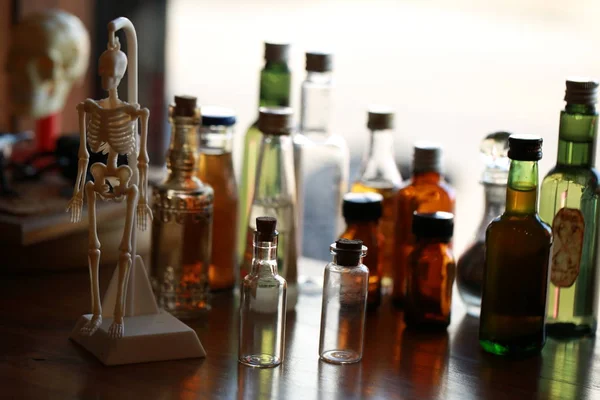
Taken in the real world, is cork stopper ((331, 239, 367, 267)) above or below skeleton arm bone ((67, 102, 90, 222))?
below

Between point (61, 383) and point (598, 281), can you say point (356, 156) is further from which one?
point (61, 383)

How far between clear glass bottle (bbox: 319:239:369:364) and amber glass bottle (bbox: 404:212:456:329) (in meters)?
0.12

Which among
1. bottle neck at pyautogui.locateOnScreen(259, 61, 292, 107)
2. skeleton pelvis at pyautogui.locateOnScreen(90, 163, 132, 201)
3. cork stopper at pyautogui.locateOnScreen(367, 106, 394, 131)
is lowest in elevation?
skeleton pelvis at pyautogui.locateOnScreen(90, 163, 132, 201)

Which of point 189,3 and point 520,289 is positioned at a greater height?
point 189,3

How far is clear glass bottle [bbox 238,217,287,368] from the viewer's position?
98 cm

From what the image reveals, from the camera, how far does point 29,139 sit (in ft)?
5.69

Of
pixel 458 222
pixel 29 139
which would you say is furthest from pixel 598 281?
pixel 458 222

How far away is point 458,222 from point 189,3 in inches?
70.8

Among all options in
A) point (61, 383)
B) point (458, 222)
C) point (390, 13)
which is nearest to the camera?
point (61, 383)

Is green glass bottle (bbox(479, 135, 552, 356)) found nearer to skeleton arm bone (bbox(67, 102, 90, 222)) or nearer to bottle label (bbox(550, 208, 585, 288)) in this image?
bottle label (bbox(550, 208, 585, 288))

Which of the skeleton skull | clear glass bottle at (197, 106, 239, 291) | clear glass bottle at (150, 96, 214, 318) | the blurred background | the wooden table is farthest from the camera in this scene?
the blurred background

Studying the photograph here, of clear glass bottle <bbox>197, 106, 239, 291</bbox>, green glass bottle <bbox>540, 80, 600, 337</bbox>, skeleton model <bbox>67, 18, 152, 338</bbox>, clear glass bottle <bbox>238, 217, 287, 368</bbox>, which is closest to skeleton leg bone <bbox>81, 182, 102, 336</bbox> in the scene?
skeleton model <bbox>67, 18, 152, 338</bbox>

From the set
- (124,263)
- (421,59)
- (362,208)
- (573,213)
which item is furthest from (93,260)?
(421,59)

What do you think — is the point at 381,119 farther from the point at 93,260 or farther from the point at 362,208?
the point at 93,260
